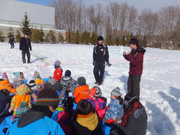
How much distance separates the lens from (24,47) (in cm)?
781

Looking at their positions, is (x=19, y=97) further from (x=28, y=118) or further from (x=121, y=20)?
(x=121, y=20)

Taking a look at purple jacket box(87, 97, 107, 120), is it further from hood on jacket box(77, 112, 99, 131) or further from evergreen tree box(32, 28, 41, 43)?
evergreen tree box(32, 28, 41, 43)

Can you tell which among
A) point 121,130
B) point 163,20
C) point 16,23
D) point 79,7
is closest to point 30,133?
point 121,130

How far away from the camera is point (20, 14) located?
108 feet

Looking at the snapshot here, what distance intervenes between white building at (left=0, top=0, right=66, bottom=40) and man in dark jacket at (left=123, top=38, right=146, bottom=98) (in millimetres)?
31356

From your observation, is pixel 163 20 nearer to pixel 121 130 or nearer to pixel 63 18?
pixel 63 18

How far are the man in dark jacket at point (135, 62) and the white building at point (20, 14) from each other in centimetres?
3136

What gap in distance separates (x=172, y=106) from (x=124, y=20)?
1816 inches

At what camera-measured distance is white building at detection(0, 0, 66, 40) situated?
102 feet

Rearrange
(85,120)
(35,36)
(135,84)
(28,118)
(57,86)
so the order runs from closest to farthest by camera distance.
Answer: (28,118)
(85,120)
(135,84)
(57,86)
(35,36)

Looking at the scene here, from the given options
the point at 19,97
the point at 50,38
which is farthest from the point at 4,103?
the point at 50,38

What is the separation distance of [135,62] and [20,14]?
36310 millimetres

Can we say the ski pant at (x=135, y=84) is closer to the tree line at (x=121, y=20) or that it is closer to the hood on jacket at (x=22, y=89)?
the hood on jacket at (x=22, y=89)

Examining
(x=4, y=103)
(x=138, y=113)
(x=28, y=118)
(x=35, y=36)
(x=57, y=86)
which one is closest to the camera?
(x=28, y=118)
